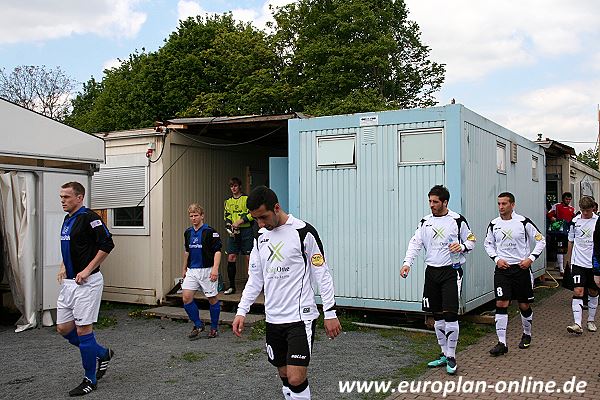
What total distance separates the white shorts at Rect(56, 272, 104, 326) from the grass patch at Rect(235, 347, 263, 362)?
6.60 feet

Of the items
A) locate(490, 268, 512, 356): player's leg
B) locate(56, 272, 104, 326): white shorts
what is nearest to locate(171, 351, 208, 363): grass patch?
locate(56, 272, 104, 326): white shorts

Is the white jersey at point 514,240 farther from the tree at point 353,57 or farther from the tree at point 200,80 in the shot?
the tree at point 200,80

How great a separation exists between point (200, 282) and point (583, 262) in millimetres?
5347

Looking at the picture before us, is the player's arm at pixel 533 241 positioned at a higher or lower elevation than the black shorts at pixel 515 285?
higher

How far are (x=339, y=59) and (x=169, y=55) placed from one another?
30.5 ft

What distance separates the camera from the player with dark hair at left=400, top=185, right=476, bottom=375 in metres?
6.55

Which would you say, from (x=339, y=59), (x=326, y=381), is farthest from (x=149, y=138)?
(x=339, y=59)

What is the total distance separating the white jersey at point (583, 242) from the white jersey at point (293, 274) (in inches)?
215

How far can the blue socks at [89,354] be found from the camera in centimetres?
612

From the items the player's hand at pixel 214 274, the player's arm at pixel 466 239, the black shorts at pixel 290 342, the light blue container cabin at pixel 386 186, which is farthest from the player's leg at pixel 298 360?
the light blue container cabin at pixel 386 186

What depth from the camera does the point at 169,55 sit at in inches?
1293

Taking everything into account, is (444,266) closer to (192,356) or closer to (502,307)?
(502,307)

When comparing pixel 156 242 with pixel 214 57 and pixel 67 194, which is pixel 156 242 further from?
pixel 214 57

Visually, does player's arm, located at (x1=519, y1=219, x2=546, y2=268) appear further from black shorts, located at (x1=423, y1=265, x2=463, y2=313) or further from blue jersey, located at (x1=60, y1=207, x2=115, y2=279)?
blue jersey, located at (x1=60, y1=207, x2=115, y2=279)
